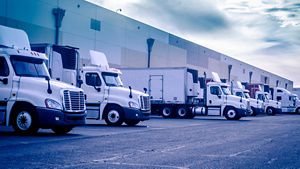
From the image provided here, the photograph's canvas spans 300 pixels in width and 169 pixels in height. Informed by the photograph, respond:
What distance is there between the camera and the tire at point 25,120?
14.6 metres

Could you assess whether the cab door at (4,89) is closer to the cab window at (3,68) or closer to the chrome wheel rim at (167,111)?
the cab window at (3,68)

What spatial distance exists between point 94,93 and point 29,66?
5951mm

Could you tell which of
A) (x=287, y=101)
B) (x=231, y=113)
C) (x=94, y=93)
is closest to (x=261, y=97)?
(x=287, y=101)

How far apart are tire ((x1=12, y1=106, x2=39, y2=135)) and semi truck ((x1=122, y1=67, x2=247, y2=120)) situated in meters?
18.6

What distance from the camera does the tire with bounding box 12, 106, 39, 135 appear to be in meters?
14.6

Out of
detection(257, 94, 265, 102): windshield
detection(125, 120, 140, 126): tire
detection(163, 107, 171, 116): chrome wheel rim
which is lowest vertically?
detection(125, 120, 140, 126): tire

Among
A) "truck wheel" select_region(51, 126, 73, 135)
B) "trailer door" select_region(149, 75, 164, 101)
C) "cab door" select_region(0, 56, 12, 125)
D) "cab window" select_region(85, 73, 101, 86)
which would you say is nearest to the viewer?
"cab door" select_region(0, 56, 12, 125)

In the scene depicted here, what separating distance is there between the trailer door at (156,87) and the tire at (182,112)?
1.47 metres

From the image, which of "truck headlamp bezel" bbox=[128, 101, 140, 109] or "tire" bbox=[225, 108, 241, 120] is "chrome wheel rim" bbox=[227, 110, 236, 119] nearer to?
"tire" bbox=[225, 108, 241, 120]

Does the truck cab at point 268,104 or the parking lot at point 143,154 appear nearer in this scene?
the parking lot at point 143,154

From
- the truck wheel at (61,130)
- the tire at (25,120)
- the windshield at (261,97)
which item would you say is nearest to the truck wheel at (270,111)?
the windshield at (261,97)

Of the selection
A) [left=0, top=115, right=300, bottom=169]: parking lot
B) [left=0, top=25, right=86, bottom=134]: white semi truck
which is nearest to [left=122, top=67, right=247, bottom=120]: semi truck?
[left=0, top=25, right=86, bottom=134]: white semi truck

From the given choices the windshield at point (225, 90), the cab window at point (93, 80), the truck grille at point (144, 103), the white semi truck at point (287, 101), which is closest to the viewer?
the cab window at point (93, 80)

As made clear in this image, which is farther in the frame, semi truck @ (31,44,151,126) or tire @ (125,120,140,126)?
tire @ (125,120,140,126)
